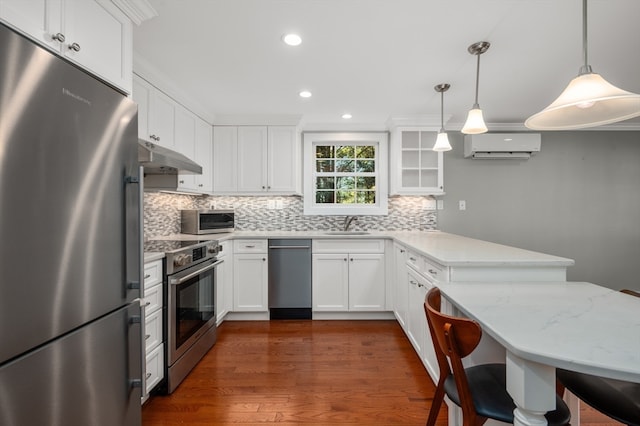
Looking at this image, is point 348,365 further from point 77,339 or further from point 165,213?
point 165,213

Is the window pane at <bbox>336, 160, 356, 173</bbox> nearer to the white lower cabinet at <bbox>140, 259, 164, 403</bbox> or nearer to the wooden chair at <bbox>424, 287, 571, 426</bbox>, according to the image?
the white lower cabinet at <bbox>140, 259, 164, 403</bbox>

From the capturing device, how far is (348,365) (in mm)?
2203

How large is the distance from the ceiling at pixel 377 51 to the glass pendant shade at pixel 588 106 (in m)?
0.62

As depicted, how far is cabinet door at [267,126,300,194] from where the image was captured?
3.34 metres

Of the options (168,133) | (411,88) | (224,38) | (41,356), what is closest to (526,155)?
(411,88)

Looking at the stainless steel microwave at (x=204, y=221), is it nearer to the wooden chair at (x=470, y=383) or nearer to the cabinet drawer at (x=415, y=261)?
the cabinet drawer at (x=415, y=261)

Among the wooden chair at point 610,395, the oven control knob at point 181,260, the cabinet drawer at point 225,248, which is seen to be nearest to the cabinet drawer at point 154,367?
the oven control knob at point 181,260

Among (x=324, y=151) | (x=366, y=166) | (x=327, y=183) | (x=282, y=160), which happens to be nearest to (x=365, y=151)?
(x=366, y=166)

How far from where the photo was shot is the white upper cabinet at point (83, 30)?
0.94 meters

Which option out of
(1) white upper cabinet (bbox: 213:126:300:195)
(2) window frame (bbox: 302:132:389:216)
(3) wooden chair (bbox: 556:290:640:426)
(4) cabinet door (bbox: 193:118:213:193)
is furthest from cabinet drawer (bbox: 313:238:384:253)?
(3) wooden chair (bbox: 556:290:640:426)

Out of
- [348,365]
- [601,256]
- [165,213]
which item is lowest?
[348,365]

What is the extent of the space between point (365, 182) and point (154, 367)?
9.50 feet

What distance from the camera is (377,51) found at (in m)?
1.96

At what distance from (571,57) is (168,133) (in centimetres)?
316
